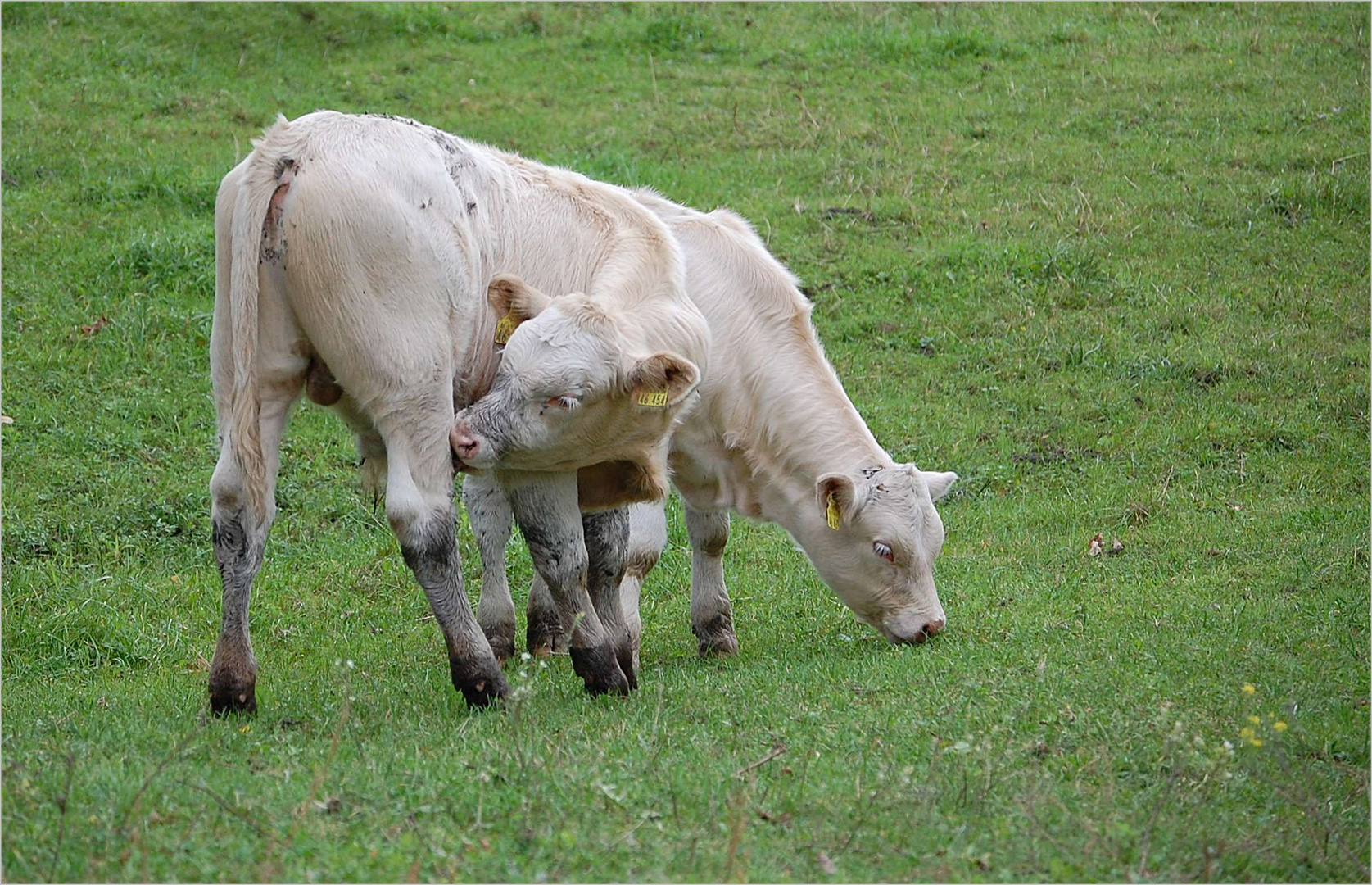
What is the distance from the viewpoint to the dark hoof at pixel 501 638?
25.0ft

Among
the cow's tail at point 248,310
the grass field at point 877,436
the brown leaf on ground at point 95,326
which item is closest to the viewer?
the grass field at point 877,436

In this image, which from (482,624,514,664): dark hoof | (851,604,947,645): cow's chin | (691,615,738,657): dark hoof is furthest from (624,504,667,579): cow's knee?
(851,604,947,645): cow's chin

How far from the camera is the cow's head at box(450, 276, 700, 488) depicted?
20.2ft

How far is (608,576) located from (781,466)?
1229 mm

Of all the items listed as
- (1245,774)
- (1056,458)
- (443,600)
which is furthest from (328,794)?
(1056,458)

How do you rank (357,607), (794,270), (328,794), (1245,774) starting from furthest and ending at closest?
(794,270) < (357,607) < (1245,774) < (328,794)

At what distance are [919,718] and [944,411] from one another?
19.1 feet

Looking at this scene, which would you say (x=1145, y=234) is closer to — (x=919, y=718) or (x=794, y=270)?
(x=794, y=270)

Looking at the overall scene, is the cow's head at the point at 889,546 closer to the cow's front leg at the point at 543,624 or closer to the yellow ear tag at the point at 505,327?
the cow's front leg at the point at 543,624

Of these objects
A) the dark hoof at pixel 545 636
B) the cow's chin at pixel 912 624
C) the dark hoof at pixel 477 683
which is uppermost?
the dark hoof at pixel 477 683

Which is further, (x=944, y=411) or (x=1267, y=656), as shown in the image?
(x=944, y=411)

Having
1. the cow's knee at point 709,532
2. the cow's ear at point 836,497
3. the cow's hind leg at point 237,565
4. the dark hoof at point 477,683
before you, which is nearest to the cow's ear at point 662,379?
the cow's ear at point 836,497

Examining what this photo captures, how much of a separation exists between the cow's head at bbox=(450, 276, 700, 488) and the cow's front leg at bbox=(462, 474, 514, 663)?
1.19 m

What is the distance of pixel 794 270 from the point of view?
13180 mm
